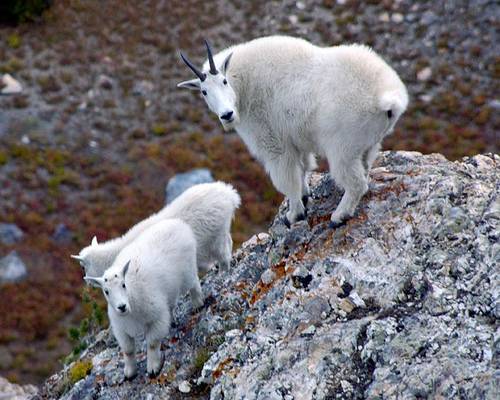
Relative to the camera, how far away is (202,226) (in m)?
10.7

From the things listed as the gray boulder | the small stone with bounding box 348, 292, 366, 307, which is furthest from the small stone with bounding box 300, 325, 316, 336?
the gray boulder

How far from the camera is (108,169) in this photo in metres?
26.9

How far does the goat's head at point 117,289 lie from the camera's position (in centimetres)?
860

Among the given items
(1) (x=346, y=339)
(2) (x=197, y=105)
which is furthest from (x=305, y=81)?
(2) (x=197, y=105)

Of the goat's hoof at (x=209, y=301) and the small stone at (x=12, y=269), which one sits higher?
the goat's hoof at (x=209, y=301)

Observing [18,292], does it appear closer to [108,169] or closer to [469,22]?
[108,169]

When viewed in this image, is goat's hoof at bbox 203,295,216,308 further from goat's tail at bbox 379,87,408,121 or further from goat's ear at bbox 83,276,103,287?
goat's tail at bbox 379,87,408,121

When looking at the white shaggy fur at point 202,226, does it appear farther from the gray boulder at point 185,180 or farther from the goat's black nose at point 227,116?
the gray boulder at point 185,180

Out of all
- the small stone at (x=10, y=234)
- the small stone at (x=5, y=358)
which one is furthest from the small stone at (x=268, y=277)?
the small stone at (x=10, y=234)

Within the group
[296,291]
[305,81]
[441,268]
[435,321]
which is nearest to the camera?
[435,321]

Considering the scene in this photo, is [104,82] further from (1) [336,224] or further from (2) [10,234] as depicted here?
(1) [336,224]

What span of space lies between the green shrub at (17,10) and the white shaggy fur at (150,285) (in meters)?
26.9

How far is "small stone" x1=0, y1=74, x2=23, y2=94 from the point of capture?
29781 millimetres

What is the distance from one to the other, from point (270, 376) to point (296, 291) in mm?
1231
